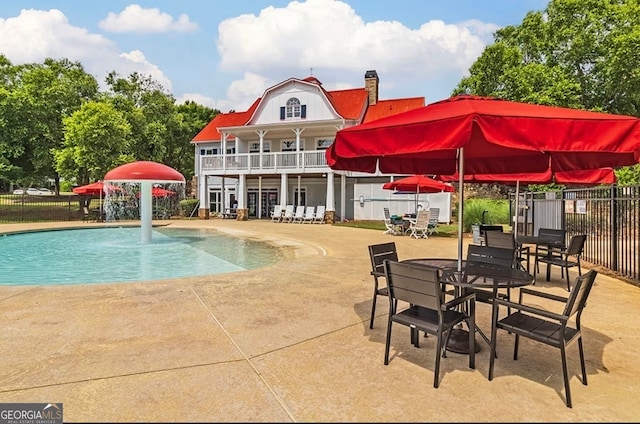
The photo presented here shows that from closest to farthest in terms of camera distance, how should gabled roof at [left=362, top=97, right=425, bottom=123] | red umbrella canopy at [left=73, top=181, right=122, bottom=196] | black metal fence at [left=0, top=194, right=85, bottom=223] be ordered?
red umbrella canopy at [left=73, top=181, right=122, bottom=196], black metal fence at [left=0, top=194, right=85, bottom=223], gabled roof at [left=362, top=97, right=425, bottom=123]

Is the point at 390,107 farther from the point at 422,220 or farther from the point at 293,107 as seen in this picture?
the point at 422,220

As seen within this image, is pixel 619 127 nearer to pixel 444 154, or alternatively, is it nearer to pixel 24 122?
pixel 444 154

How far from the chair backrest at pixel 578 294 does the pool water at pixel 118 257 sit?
21.5 ft

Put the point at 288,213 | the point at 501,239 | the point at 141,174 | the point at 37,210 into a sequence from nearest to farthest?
the point at 501,239, the point at 141,174, the point at 288,213, the point at 37,210

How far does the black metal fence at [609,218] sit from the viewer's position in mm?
7441

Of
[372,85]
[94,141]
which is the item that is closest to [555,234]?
[372,85]

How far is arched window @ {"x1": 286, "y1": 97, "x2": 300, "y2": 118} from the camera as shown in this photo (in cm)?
2417

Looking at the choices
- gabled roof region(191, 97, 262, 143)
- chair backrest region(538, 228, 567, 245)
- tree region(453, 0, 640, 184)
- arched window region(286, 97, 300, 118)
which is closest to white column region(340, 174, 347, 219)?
arched window region(286, 97, 300, 118)

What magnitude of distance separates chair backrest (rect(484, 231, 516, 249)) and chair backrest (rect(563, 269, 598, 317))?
3711 millimetres

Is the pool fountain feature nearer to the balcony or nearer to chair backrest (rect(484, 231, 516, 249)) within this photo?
chair backrest (rect(484, 231, 516, 249))

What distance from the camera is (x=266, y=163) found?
22.8 meters

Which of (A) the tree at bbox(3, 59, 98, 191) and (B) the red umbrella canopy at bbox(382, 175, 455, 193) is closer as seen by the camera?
(B) the red umbrella canopy at bbox(382, 175, 455, 193)

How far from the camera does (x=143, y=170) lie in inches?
464

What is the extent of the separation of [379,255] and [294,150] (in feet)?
71.5
